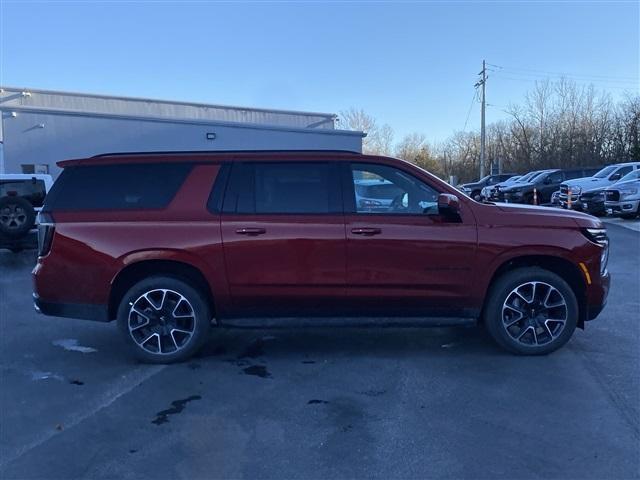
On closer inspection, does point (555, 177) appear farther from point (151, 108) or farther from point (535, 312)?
point (535, 312)

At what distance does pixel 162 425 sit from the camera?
4.14m

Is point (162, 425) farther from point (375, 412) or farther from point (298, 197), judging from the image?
point (298, 197)

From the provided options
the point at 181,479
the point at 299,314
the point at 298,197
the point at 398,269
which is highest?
the point at 298,197

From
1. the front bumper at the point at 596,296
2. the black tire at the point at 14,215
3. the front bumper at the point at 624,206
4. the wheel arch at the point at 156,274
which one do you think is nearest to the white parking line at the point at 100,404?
the wheel arch at the point at 156,274

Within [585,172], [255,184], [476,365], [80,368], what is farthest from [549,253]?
[585,172]

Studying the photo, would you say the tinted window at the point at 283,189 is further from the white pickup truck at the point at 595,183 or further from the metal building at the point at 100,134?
the white pickup truck at the point at 595,183

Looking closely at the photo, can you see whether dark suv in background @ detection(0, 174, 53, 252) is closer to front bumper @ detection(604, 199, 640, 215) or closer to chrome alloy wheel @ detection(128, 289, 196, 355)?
chrome alloy wheel @ detection(128, 289, 196, 355)

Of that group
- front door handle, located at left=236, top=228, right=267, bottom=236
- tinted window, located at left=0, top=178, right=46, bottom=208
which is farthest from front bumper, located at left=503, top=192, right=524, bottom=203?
front door handle, located at left=236, top=228, right=267, bottom=236

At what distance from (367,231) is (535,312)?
1.73 m

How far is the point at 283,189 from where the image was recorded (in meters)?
5.45

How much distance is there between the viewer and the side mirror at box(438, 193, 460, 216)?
5.14 meters

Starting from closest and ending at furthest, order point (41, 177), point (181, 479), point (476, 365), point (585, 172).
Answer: point (181, 479) < point (476, 365) < point (41, 177) < point (585, 172)

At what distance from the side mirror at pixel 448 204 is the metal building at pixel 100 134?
19942mm

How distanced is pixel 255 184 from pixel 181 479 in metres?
2.79
